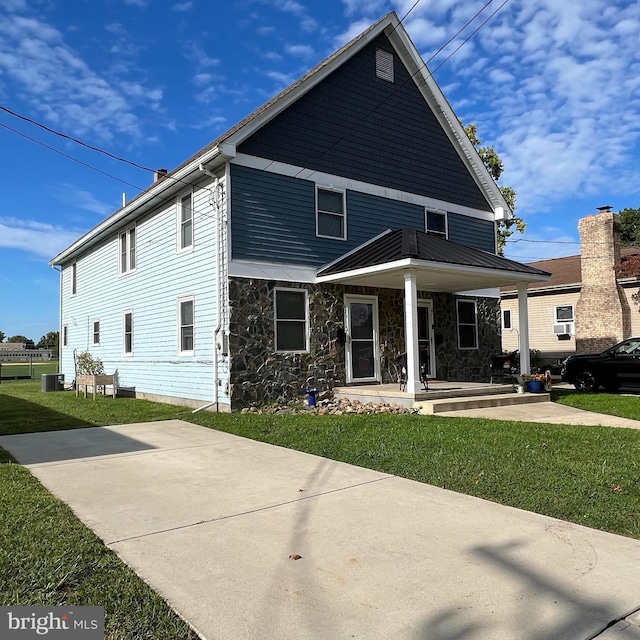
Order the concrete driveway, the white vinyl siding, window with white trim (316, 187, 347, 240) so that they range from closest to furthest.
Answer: the concrete driveway
the white vinyl siding
window with white trim (316, 187, 347, 240)

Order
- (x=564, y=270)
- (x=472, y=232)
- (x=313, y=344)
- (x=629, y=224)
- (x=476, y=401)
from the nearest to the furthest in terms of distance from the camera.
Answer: (x=476, y=401), (x=313, y=344), (x=472, y=232), (x=564, y=270), (x=629, y=224)

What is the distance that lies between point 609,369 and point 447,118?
801 centimetres

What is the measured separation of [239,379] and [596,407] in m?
7.19

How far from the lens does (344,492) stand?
524 cm

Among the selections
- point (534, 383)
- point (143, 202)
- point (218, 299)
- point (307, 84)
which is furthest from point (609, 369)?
point (143, 202)

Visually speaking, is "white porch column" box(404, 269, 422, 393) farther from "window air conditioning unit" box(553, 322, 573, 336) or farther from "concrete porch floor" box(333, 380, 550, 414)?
"window air conditioning unit" box(553, 322, 573, 336)

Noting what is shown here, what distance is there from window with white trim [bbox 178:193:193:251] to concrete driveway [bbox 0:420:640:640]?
23.8 ft

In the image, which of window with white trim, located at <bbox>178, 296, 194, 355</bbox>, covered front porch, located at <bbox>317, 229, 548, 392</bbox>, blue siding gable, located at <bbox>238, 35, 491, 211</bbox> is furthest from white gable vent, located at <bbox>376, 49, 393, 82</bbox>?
window with white trim, located at <bbox>178, 296, 194, 355</bbox>

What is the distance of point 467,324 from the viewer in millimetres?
15438

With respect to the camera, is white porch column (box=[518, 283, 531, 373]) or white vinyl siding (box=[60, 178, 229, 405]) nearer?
white vinyl siding (box=[60, 178, 229, 405])

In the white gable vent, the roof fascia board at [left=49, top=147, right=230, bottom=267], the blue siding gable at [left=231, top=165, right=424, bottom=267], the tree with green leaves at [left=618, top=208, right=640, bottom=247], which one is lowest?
the blue siding gable at [left=231, top=165, right=424, bottom=267]

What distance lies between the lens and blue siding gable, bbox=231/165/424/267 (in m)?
11.3

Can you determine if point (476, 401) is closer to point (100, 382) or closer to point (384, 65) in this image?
point (384, 65)

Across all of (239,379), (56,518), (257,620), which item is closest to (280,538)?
(257,620)
